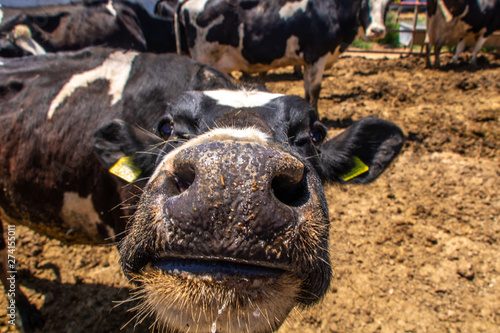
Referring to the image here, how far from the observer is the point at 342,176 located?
2.38 meters

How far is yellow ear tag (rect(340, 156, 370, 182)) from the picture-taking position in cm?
230

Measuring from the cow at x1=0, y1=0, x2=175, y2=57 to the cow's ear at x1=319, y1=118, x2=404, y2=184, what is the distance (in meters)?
5.14

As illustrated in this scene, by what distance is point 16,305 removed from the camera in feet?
9.43

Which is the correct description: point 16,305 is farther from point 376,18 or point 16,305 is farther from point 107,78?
point 376,18

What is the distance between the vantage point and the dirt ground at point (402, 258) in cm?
279

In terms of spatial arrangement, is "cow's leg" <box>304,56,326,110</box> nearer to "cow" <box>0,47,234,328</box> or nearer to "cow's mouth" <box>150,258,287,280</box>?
"cow" <box>0,47,234,328</box>

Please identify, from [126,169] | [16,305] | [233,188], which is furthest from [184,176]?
[16,305]

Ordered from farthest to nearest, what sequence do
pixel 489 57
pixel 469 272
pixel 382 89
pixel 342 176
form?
pixel 489 57, pixel 382 89, pixel 469 272, pixel 342 176

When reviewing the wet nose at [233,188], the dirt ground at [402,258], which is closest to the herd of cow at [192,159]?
the wet nose at [233,188]

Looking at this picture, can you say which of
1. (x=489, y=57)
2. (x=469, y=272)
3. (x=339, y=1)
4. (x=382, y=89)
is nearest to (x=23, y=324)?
(x=469, y=272)

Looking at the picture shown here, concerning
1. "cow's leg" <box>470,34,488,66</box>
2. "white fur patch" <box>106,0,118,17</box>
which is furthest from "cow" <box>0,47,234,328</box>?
"cow's leg" <box>470,34,488,66</box>

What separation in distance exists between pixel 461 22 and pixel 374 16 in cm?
675

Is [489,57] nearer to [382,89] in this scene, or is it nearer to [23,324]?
[382,89]

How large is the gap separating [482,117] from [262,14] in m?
4.86
